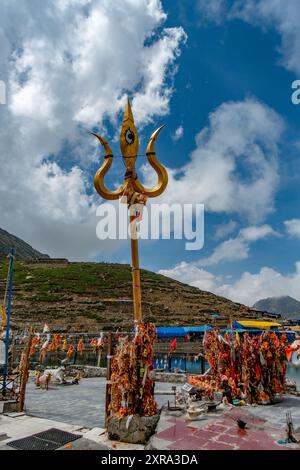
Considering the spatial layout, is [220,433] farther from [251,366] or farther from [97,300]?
[97,300]

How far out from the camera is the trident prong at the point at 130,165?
10570 mm

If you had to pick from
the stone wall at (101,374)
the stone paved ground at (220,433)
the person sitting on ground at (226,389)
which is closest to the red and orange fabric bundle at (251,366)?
the person sitting on ground at (226,389)

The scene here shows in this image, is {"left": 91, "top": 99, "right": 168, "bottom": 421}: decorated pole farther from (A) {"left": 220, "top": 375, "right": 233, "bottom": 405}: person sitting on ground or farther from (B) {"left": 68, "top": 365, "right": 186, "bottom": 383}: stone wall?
(B) {"left": 68, "top": 365, "right": 186, "bottom": 383}: stone wall

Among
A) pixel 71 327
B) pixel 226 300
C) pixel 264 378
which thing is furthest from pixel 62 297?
pixel 264 378

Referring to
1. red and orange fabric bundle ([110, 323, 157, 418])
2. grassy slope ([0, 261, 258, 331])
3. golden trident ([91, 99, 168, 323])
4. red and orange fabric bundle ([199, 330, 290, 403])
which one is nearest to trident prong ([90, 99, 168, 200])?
golden trident ([91, 99, 168, 323])

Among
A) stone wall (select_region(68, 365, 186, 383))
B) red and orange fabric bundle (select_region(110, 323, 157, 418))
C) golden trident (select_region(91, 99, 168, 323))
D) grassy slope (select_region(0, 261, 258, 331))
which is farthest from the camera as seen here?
grassy slope (select_region(0, 261, 258, 331))

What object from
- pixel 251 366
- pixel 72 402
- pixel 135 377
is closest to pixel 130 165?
pixel 135 377

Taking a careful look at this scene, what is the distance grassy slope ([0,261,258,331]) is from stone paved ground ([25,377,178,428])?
40830mm

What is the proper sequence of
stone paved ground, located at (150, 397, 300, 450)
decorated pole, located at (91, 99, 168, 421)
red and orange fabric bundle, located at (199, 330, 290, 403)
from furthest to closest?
red and orange fabric bundle, located at (199, 330, 290, 403)
decorated pole, located at (91, 99, 168, 421)
stone paved ground, located at (150, 397, 300, 450)

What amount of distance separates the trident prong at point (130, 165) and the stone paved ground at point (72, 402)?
7179 mm

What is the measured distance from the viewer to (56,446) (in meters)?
7.69

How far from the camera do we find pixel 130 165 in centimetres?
1070

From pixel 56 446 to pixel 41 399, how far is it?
6.95 m

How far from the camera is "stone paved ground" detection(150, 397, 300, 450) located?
6.49 metres
